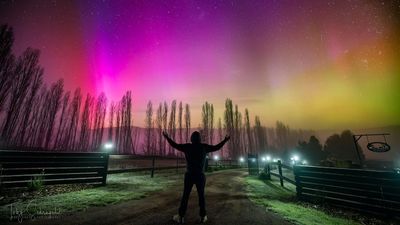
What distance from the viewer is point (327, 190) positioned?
22.9 feet

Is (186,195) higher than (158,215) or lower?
higher

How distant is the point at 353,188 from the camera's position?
6.29m

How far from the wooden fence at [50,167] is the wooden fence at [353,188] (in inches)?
344

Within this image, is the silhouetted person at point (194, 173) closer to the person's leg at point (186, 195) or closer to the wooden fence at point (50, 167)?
the person's leg at point (186, 195)

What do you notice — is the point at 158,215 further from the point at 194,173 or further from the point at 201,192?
the point at 194,173

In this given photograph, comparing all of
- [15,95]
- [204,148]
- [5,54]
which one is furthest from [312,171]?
[15,95]

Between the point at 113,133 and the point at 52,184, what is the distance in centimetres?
5496

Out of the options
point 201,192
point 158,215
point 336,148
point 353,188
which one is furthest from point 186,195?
point 336,148

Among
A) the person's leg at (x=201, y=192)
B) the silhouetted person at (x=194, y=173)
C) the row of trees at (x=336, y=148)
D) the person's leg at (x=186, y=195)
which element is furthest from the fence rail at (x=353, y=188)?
the row of trees at (x=336, y=148)

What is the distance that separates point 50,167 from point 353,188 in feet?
35.4

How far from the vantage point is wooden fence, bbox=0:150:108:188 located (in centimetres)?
628

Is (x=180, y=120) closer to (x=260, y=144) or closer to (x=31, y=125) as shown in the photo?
(x=31, y=125)

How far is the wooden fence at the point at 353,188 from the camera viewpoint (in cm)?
555

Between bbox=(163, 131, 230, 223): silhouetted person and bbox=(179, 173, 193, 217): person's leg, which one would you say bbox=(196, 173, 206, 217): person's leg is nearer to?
bbox=(163, 131, 230, 223): silhouetted person
